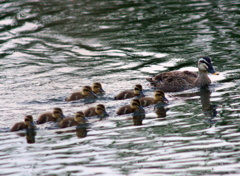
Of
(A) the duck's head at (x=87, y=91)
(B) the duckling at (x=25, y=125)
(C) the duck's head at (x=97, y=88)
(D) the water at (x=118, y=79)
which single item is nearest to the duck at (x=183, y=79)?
(D) the water at (x=118, y=79)

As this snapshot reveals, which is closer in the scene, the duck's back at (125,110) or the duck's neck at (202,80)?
the duck's back at (125,110)

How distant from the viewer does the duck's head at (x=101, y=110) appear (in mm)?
9287

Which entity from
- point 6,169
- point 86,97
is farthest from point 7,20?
point 6,169

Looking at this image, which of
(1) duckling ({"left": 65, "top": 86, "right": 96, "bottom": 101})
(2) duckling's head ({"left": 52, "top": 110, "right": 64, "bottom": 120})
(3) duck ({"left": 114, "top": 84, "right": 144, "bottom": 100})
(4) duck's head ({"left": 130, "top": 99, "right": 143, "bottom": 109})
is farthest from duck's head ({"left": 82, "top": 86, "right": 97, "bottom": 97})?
(2) duckling's head ({"left": 52, "top": 110, "right": 64, "bottom": 120})

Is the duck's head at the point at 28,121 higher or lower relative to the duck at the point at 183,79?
higher

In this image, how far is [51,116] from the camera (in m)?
9.15

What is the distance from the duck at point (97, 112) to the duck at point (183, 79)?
2.14 meters

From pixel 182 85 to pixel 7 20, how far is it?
7997mm

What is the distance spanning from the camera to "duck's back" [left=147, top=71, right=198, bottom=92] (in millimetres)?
11180

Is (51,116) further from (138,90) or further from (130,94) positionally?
(138,90)

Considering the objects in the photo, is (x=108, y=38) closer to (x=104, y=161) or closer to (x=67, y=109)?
(x=67, y=109)

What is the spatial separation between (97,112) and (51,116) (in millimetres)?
764

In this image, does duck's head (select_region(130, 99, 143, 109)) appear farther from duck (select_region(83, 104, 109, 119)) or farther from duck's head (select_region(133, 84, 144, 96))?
duck's head (select_region(133, 84, 144, 96))

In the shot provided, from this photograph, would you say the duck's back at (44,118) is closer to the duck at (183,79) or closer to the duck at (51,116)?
the duck at (51,116)
